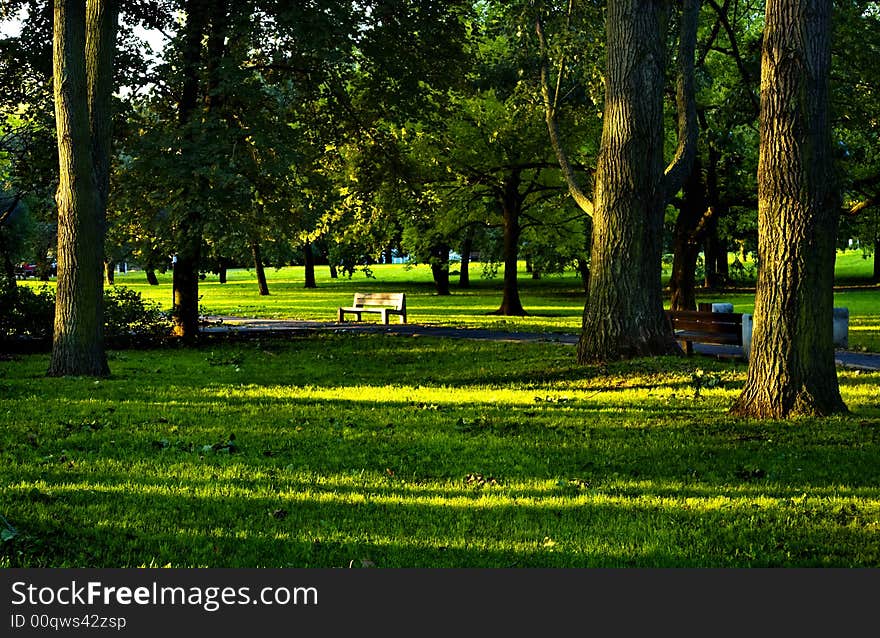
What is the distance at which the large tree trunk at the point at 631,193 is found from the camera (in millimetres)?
14148

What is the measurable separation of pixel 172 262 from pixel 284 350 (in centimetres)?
378

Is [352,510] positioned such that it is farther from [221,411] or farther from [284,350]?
[284,350]

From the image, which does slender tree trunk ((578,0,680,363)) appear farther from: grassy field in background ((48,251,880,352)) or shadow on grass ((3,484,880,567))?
shadow on grass ((3,484,880,567))

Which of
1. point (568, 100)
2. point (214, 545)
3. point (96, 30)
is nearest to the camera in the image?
point (214, 545)

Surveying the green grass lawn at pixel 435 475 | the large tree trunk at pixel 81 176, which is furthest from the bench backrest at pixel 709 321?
the large tree trunk at pixel 81 176

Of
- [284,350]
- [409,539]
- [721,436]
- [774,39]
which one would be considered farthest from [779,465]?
[284,350]

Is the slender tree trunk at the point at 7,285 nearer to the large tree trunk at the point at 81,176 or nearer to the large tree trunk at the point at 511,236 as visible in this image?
the large tree trunk at the point at 81,176

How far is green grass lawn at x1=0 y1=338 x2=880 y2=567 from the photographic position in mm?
5426

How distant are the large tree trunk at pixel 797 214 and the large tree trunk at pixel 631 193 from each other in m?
4.21

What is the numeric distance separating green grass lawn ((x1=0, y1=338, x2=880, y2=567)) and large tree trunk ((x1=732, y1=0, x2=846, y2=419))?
1.85 feet

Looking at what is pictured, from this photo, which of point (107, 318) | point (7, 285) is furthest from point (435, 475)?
point (107, 318)

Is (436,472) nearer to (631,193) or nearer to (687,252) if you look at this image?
(631,193)

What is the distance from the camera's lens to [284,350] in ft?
65.8

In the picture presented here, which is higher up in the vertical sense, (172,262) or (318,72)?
(318,72)
